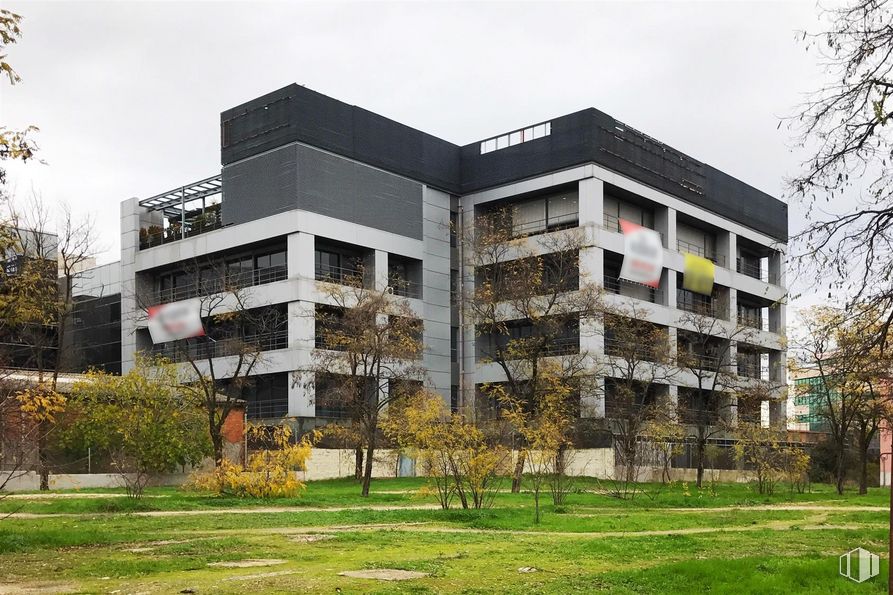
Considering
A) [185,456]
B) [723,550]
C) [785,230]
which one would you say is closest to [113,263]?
[185,456]

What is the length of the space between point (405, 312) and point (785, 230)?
5432 cm

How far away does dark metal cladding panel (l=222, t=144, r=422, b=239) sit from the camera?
60.6m

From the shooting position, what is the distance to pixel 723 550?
17.5m

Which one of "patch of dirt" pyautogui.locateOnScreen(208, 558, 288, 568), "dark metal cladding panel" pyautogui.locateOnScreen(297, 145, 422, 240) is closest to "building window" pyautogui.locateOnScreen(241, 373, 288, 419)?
"dark metal cladding panel" pyautogui.locateOnScreen(297, 145, 422, 240)

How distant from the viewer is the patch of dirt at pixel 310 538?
18917mm

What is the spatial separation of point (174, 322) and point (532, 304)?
27292 millimetres

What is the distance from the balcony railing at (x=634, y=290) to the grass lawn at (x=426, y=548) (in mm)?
39398

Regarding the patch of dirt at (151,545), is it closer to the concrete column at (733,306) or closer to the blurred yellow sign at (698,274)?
the blurred yellow sign at (698,274)

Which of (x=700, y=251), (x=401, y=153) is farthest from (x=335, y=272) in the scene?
(x=700, y=251)

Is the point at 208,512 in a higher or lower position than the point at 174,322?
lower

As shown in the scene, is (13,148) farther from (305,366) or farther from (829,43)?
(305,366)

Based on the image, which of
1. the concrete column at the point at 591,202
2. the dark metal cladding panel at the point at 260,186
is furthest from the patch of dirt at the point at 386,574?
the concrete column at the point at 591,202

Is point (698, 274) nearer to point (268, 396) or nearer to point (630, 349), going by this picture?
point (630, 349)

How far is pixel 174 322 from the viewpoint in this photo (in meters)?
67.7
